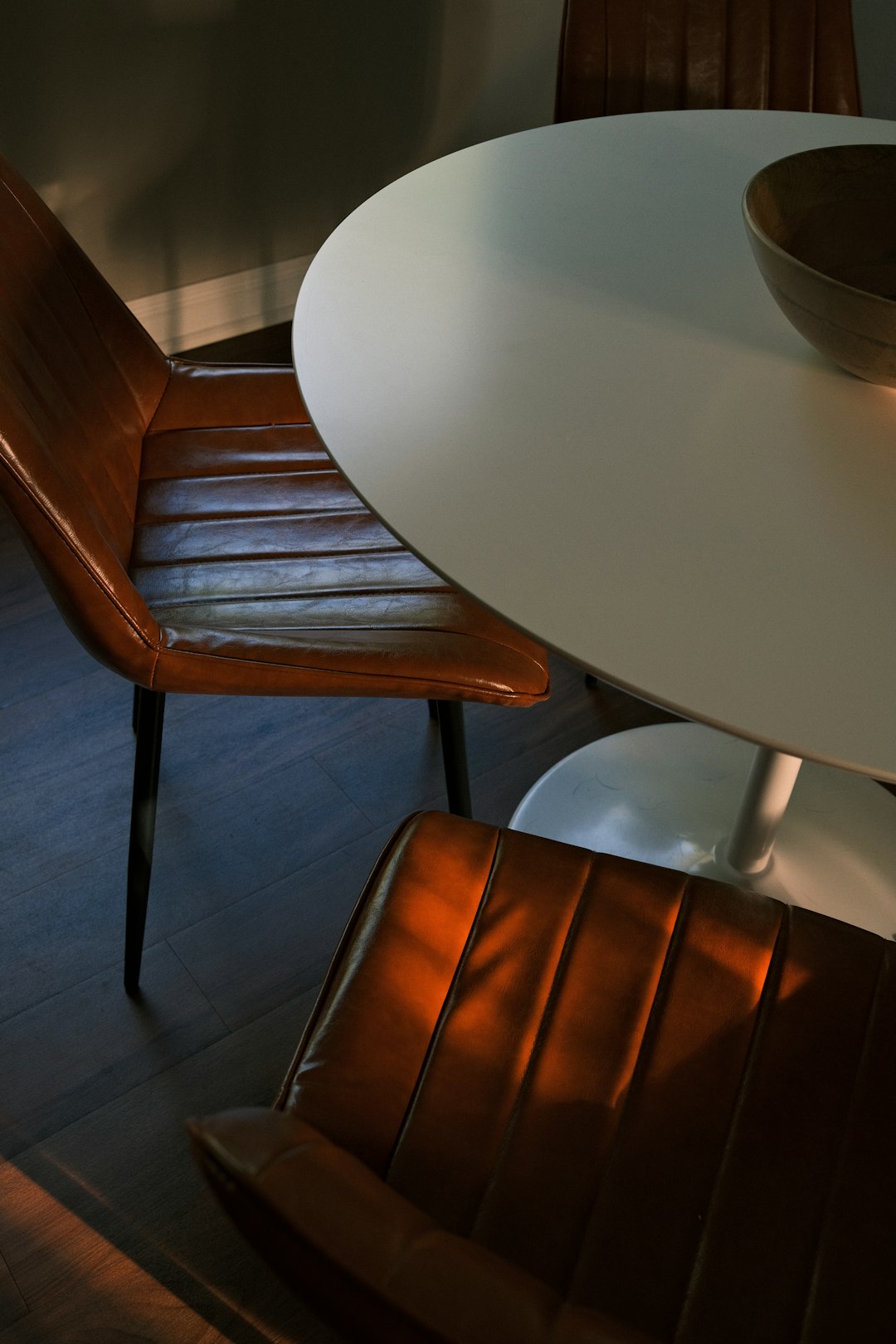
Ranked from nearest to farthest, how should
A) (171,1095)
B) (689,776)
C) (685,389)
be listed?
1. (685,389)
2. (171,1095)
3. (689,776)

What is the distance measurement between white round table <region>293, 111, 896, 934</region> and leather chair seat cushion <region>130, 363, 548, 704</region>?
0.72 ft

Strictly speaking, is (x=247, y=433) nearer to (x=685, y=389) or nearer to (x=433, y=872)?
(x=685, y=389)

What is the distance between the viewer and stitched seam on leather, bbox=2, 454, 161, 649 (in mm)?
854

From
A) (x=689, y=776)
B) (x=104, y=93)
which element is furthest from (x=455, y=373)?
(x=104, y=93)

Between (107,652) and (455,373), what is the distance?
375 mm

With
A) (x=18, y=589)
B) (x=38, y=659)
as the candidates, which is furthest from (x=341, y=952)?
(x=18, y=589)

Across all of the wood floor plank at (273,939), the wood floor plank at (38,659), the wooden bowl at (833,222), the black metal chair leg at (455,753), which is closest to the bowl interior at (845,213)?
the wooden bowl at (833,222)

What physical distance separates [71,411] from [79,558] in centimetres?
27

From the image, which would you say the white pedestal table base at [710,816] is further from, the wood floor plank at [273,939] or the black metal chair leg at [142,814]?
the black metal chair leg at [142,814]

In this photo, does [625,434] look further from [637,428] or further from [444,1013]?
[444,1013]

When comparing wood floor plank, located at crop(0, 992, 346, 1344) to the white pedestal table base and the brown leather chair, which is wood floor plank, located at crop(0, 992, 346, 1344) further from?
the white pedestal table base

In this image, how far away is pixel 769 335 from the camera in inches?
39.9

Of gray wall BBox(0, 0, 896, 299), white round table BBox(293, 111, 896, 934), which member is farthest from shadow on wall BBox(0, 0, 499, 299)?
white round table BBox(293, 111, 896, 934)

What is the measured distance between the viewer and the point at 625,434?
892mm
